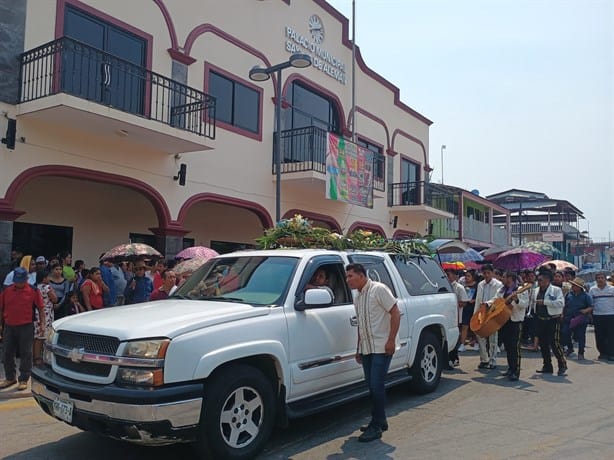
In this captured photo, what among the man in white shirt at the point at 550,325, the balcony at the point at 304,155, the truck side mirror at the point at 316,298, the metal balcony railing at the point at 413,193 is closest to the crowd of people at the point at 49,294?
the truck side mirror at the point at 316,298

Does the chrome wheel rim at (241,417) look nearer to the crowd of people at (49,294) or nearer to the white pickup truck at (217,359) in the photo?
the white pickup truck at (217,359)

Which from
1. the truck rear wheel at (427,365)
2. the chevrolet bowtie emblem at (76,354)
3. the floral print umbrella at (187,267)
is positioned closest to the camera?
the chevrolet bowtie emblem at (76,354)

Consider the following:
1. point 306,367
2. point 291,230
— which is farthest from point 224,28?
point 306,367

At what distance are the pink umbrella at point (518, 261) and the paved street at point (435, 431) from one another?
861cm

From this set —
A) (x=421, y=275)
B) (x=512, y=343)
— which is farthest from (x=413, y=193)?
(x=421, y=275)

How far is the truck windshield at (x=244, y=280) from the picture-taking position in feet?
17.3

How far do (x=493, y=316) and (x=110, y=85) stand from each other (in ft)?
28.0

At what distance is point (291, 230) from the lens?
7270 millimetres

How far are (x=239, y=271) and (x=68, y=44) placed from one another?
6957 millimetres

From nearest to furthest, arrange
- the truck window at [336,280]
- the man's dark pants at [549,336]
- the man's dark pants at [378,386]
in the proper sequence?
1. the man's dark pants at [378,386]
2. the truck window at [336,280]
3. the man's dark pants at [549,336]

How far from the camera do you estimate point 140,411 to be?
396 centimetres

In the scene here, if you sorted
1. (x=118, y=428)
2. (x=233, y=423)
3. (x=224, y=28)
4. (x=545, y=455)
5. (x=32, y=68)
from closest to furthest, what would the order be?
(x=118, y=428) → (x=233, y=423) → (x=545, y=455) → (x=32, y=68) → (x=224, y=28)

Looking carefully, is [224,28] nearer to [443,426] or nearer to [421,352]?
[421,352]

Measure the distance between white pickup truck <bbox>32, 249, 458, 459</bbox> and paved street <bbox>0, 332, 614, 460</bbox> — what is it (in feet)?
1.27
